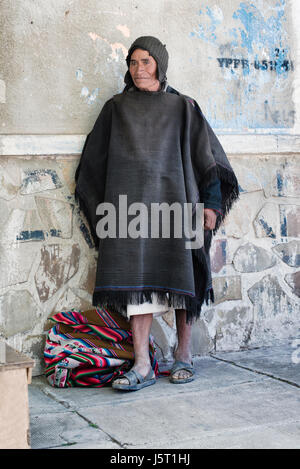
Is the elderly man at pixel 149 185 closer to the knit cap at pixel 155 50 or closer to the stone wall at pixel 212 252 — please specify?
the knit cap at pixel 155 50

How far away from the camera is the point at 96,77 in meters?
3.93

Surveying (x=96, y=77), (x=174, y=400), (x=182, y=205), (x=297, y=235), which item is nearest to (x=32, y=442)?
(x=174, y=400)

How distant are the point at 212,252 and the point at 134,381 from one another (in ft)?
3.77

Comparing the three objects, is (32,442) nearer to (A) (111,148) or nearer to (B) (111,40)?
(A) (111,148)

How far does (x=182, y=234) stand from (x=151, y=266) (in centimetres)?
25

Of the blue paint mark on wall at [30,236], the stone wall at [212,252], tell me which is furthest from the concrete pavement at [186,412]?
the blue paint mark on wall at [30,236]

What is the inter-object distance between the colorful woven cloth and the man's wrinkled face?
1.35 meters

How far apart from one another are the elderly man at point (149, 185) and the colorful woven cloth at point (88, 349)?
125mm

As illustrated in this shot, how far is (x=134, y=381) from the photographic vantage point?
11.4 ft

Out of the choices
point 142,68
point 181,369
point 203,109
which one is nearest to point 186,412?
point 181,369

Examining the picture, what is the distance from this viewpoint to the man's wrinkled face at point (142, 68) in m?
3.66

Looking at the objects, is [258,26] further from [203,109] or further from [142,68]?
[142,68]
